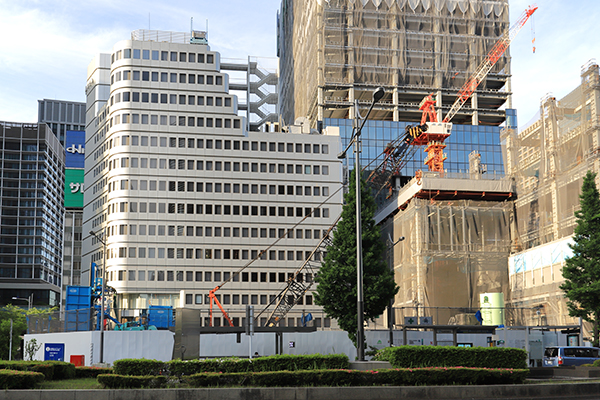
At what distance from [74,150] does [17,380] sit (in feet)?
467

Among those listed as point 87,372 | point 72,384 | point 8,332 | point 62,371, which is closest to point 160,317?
point 87,372

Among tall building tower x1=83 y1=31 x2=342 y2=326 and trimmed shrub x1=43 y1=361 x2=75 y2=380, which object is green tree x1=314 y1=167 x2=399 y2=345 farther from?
tall building tower x1=83 y1=31 x2=342 y2=326

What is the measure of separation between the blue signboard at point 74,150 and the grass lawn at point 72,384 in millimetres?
134090

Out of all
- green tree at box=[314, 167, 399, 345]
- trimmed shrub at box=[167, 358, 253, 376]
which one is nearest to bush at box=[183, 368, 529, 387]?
trimmed shrub at box=[167, 358, 253, 376]

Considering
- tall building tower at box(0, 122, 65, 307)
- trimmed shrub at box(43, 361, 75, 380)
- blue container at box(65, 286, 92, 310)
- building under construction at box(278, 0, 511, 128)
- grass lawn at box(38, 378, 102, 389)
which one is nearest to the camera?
grass lawn at box(38, 378, 102, 389)

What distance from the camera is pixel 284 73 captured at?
174m

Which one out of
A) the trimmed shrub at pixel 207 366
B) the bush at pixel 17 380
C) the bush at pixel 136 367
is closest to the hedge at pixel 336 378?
the trimmed shrub at pixel 207 366

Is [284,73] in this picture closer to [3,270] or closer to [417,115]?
[417,115]

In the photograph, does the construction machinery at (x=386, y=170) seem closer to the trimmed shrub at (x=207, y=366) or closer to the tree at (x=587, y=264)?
the tree at (x=587, y=264)

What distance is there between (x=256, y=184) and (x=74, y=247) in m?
104

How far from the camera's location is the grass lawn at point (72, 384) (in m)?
22.9

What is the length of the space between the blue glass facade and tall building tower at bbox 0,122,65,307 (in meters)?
87.9

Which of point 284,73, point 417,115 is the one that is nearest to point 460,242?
point 417,115

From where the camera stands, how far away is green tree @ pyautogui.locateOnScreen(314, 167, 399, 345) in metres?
41.0
